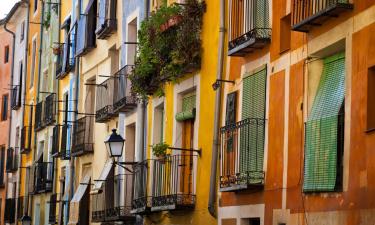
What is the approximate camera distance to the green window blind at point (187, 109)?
2127cm

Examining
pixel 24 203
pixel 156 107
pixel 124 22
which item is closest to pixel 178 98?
pixel 156 107

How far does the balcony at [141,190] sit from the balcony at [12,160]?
20208mm

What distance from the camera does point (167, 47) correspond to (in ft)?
71.0

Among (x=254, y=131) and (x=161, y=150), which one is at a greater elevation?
(x=254, y=131)

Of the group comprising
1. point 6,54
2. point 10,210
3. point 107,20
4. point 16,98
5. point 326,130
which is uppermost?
point 6,54

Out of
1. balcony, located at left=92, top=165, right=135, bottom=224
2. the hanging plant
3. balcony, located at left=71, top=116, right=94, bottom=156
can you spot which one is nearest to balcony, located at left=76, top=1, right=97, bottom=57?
balcony, located at left=71, top=116, right=94, bottom=156

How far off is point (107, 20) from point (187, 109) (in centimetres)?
747

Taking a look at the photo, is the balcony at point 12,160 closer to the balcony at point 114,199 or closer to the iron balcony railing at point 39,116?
the iron balcony railing at point 39,116

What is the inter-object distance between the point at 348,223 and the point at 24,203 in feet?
93.5

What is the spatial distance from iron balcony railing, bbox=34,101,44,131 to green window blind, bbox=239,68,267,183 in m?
21.5

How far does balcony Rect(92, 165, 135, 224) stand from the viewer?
25172 millimetres

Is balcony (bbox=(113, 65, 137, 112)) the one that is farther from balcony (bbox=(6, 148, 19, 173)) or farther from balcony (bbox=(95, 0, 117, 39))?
balcony (bbox=(6, 148, 19, 173))

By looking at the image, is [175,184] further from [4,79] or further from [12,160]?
[4,79]

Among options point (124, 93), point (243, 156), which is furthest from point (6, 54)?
point (243, 156)
